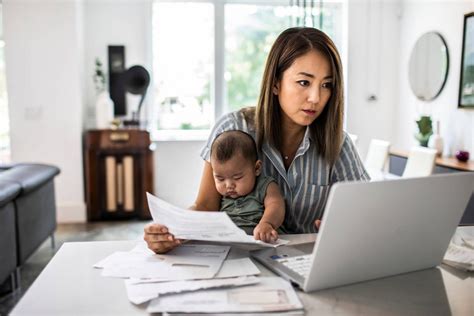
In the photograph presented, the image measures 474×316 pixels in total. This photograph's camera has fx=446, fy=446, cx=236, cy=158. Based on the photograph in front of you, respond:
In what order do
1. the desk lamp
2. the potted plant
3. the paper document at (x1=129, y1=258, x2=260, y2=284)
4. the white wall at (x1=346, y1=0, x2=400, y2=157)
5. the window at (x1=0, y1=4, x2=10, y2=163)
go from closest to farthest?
the paper document at (x1=129, y1=258, x2=260, y2=284) → the potted plant → the desk lamp → the window at (x1=0, y1=4, x2=10, y2=163) → the white wall at (x1=346, y1=0, x2=400, y2=157)

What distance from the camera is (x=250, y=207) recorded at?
1368 millimetres

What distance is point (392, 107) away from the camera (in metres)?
4.99

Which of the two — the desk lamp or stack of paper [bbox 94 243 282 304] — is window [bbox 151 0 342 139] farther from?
stack of paper [bbox 94 243 282 304]

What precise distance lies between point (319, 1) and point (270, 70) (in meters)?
3.76

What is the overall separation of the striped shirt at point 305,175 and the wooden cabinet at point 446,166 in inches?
46.8

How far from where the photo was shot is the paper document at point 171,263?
0.90 m

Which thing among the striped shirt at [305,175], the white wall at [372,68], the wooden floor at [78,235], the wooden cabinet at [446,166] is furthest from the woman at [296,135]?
the white wall at [372,68]

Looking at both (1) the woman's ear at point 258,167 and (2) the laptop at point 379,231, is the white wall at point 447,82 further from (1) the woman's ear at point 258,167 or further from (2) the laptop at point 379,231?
(2) the laptop at point 379,231

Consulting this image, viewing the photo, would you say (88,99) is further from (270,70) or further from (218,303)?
(218,303)

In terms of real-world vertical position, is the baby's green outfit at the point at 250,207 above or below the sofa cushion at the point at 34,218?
above

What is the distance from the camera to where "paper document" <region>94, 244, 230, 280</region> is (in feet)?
2.96

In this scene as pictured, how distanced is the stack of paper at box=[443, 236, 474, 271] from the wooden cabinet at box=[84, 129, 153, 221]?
3.28 meters

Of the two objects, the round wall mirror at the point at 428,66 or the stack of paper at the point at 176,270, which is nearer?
the stack of paper at the point at 176,270

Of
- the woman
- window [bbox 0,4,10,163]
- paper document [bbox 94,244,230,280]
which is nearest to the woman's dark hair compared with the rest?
the woman
